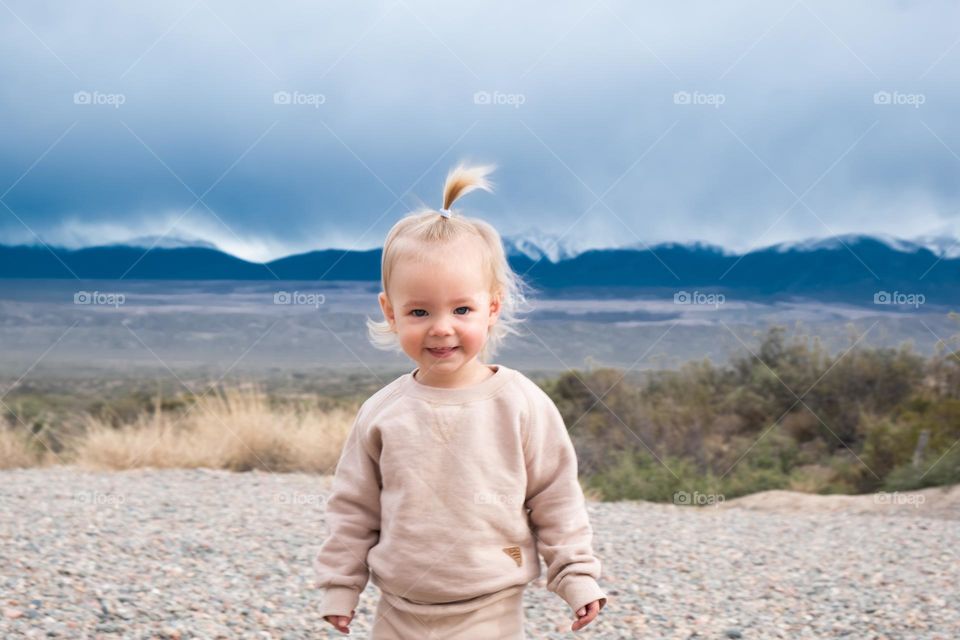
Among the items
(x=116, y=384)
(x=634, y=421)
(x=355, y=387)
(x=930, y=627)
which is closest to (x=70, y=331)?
(x=116, y=384)

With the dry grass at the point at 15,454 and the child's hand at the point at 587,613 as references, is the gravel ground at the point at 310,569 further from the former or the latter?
the child's hand at the point at 587,613

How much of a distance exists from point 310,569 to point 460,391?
134 inches

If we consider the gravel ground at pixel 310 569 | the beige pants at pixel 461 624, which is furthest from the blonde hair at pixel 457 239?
the gravel ground at pixel 310 569

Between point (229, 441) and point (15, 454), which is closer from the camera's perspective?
point (229, 441)

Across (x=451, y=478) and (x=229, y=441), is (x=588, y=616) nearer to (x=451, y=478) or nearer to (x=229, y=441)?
(x=451, y=478)

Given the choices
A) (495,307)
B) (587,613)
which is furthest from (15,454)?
(587,613)

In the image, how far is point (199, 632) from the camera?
4227mm

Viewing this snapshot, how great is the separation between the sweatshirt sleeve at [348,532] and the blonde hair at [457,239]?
A: 0.31 m

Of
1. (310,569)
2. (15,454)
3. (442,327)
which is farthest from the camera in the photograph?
(15,454)

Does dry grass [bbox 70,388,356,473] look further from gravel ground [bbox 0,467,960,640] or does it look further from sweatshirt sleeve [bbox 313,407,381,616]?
sweatshirt sleeve [bbox 313,407,381,616]

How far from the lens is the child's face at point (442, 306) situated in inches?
92.0

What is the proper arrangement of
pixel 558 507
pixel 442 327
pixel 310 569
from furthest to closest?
pixel 310 569, pixel 558 507, pixel 442 327

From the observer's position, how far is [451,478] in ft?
7.68

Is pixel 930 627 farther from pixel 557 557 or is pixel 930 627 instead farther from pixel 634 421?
pixel 634 421
